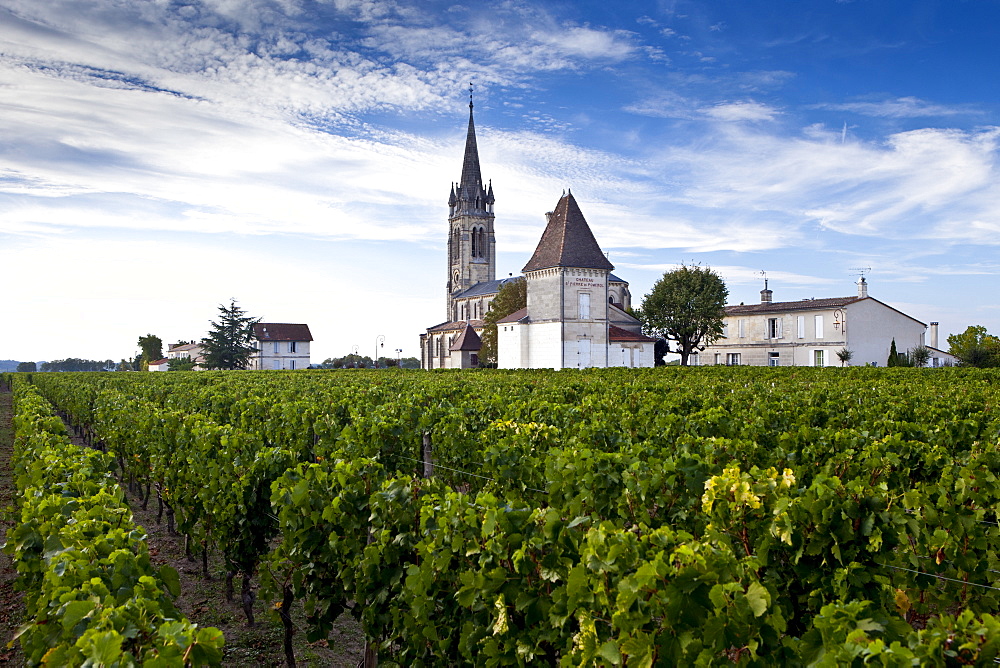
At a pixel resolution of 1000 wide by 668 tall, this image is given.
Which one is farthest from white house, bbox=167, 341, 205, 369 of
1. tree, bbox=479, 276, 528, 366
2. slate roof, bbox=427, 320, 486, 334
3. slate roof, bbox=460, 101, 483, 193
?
tree, bbox=479, 276, 528, 366

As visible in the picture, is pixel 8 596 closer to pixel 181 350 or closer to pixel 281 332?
pixel 281 332

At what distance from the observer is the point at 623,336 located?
4547 centimetres

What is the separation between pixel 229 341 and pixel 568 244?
41477mm

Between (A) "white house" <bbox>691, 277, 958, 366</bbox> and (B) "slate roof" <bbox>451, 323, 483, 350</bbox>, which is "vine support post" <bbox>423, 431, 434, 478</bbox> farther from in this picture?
(B) "slate roof" <bbox>451, 323, 483, 350</bbox>

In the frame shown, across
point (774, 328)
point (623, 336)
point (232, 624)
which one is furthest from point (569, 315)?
point (232, 624)

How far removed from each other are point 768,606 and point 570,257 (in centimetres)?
4153

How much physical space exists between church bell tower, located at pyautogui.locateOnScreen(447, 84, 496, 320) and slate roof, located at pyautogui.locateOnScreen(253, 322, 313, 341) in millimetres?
18525

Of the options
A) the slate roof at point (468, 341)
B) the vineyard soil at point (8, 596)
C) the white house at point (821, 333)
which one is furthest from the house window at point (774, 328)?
the vineyard soil at point (8, 596)

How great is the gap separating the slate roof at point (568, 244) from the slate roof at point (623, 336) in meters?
4.30

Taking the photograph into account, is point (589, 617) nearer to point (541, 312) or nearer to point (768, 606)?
point (768, 606)

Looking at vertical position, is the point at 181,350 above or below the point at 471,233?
below

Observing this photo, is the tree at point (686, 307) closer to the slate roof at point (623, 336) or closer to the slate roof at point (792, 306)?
the slate roof at point (792, 306)

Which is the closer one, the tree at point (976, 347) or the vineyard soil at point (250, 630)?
the vineyard soil at point (250, 630)

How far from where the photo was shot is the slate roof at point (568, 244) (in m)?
43.9
